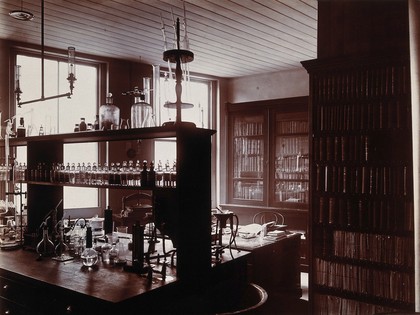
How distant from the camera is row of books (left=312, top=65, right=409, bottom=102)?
10.8 feet

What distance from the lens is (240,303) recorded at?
2.95 metres

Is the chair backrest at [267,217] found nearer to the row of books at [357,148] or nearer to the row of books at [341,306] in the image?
the row of books at [341,306]

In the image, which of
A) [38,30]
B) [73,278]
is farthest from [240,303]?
[38,30]

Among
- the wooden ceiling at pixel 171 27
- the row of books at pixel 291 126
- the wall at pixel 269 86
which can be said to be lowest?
the row of books at pixel 291 126

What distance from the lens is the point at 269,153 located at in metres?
7.08

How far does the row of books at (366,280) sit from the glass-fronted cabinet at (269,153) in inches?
118

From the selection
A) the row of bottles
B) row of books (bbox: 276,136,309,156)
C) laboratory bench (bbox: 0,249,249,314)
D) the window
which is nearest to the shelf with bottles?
row of books (bbox: 276,136,309,156)

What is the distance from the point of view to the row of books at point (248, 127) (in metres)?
7.27

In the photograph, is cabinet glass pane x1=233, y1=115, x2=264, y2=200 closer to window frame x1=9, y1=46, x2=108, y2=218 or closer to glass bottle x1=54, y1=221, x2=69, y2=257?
window frame x1=9, y1=46, x2=108, y2=218

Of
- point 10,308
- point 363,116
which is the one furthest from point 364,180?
point 10,308

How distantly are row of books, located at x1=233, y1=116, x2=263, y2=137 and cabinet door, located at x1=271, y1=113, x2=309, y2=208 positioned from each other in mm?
336

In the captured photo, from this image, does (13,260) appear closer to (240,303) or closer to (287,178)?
(240,303)

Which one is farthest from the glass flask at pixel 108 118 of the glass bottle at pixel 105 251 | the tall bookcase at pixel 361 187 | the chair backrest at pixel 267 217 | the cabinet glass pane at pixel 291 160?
the cabinet glass pane at pixel 291 160

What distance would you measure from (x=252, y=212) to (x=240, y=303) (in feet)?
14.1
